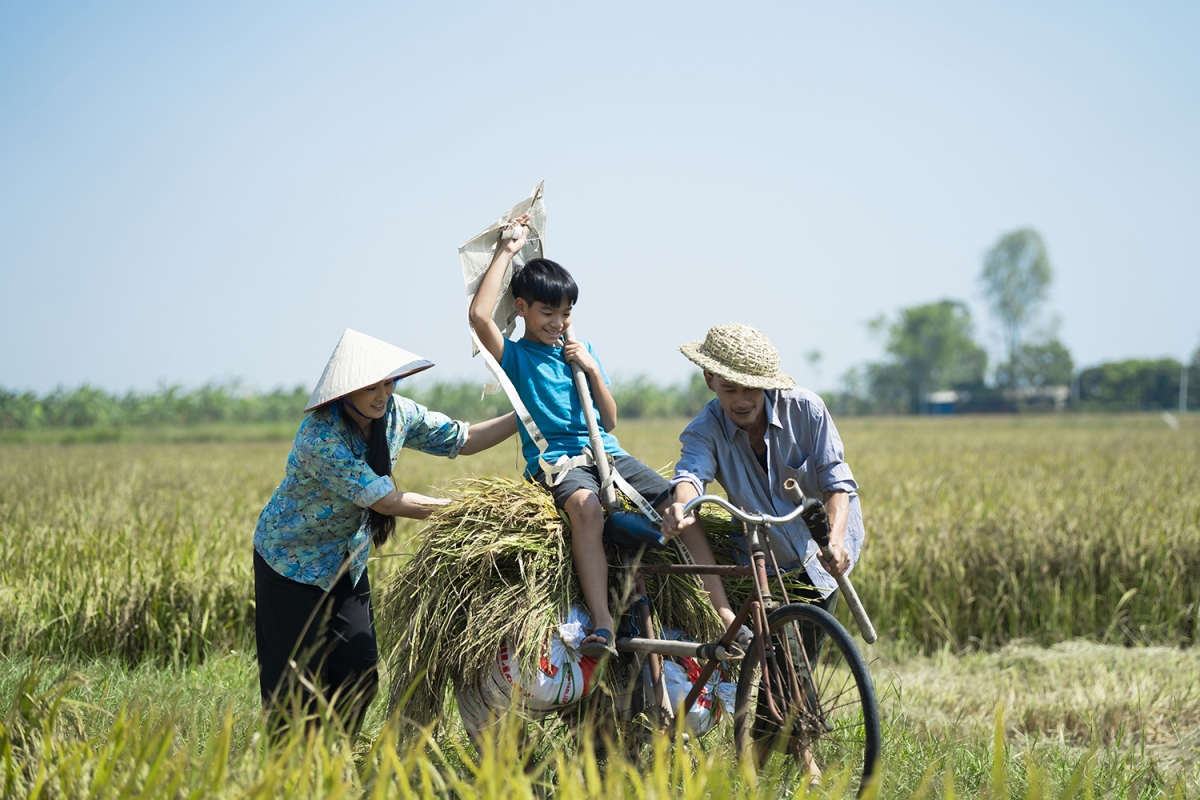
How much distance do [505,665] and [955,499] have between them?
243 inches

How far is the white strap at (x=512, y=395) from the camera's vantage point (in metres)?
3.14

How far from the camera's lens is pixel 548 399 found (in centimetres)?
330

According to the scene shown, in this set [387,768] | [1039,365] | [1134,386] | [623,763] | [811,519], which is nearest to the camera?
[387,768]

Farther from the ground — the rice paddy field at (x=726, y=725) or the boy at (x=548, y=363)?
the boy at (x=548, y=363)

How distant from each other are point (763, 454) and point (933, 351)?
88841 mm

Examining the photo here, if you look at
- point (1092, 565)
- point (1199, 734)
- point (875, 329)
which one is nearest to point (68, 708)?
point (1199, 734)

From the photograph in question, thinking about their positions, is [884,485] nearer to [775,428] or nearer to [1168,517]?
[1168,517]

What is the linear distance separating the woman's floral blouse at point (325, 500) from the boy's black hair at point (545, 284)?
650 millimetres

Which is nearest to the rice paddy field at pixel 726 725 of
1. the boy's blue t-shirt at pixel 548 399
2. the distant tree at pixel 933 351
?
the boy's blue t-shirt at pixel 548 399

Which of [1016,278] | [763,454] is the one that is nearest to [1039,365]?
[1016,278]

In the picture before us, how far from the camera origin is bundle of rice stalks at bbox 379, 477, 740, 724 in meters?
2.93

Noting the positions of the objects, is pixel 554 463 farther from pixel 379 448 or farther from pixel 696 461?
pixel 379 448

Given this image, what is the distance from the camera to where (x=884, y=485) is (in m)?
9.77

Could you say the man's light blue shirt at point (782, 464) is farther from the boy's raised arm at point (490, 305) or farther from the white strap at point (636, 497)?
the boy's raised arm at point (490, 305)
